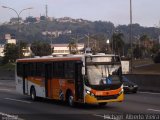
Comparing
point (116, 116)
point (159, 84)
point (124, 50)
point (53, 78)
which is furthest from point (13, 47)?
point (116, 116)

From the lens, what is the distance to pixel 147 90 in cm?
3538

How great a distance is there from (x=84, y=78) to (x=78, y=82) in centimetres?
67

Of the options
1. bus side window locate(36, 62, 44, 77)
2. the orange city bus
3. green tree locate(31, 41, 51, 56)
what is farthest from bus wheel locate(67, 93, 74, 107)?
green tree locate(31, 41, 51, 56)

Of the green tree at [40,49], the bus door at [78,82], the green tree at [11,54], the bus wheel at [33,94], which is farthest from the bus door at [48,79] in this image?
the green tree at [40,49]

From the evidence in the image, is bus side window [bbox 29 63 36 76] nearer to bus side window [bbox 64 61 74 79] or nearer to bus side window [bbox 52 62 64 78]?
bus side window [bbox 52 62 64 78]

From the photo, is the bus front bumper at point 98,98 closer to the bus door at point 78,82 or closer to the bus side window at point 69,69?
the bus door at point 78,82

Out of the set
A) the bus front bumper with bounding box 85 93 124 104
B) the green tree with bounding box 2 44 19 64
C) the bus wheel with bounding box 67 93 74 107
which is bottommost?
the green tree with bounding box 2 44 19 64

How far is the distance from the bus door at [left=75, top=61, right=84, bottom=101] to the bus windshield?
0.53 meters

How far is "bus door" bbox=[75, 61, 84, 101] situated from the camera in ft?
69.2

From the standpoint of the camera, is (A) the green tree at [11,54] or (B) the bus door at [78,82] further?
(A) the green tree at [11,54]

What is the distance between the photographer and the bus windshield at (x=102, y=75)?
20797mm

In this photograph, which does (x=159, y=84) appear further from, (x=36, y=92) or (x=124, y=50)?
(x=124, y=50)

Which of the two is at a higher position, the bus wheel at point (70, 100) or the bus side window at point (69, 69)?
the bus side window at point (69, 69)

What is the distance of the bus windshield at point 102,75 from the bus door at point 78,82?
534 millimetres
